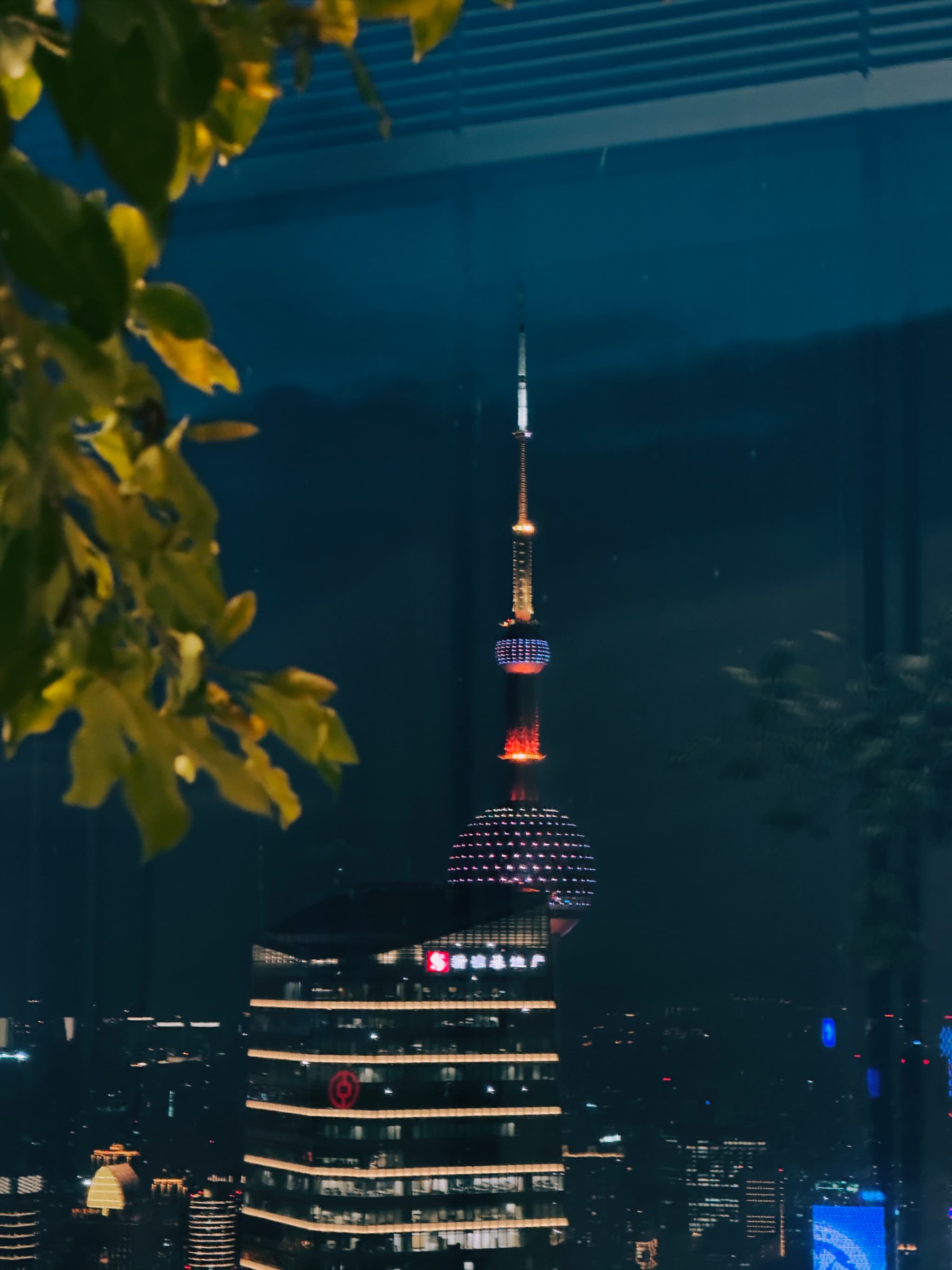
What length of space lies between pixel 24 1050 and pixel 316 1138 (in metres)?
9.81

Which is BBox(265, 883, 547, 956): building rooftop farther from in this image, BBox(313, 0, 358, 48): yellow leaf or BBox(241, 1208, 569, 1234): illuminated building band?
BBox(313, 0, 358, 48): yellow leaf

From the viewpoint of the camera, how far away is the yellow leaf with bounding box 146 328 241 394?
32.0 inches

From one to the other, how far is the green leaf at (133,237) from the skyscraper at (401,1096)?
3173cm

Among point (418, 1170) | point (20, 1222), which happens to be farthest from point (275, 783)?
point (20, 1222)

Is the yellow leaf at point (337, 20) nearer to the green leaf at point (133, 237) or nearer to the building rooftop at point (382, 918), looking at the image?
the green leaf at point (133, 237)

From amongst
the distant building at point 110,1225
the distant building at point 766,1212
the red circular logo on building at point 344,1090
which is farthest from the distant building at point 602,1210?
the distant building at point 110,1225

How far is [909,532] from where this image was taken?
25.6 m

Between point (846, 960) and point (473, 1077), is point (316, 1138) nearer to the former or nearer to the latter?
point (473, 1077)

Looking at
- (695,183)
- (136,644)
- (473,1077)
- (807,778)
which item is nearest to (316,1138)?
(473,1077)

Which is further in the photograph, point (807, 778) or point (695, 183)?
point (695, 183)

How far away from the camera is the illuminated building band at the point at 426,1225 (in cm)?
3156

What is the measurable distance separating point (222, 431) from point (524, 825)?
4218 centimetres

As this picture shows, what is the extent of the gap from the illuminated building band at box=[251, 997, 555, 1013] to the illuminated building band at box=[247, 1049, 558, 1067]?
0.94 metres

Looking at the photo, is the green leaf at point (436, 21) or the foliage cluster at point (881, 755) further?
the foliage cluster at point (881, 755)
